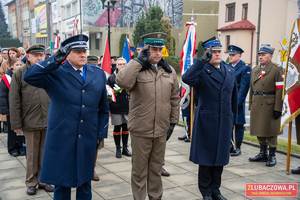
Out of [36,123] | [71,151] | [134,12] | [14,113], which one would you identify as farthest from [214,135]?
[134,12]

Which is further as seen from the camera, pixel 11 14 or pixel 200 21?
pixel 11 14

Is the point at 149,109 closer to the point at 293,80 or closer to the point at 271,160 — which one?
the point at 293,80

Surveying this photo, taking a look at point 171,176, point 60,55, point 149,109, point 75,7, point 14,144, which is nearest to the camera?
point 60,55

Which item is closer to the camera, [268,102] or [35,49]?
[35,49]

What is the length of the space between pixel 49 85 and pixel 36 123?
176 centimetres

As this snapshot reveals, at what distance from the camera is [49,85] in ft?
11.4

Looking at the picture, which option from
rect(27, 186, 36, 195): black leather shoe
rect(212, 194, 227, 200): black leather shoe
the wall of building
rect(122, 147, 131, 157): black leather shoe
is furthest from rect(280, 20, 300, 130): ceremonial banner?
the wall of building

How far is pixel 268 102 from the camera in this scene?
20.9 ft

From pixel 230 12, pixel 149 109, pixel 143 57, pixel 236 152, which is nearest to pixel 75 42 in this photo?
pixel 143 57

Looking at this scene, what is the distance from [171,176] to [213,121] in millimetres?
1636

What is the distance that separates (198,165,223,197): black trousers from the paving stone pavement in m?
0.24

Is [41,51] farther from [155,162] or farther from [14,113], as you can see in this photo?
[155,162]

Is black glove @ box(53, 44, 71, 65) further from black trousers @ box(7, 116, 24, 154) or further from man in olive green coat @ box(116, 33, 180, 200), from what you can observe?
black trousers @ box(7, 116, 24, 154)

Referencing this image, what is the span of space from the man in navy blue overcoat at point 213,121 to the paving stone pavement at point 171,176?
0.40 metres
